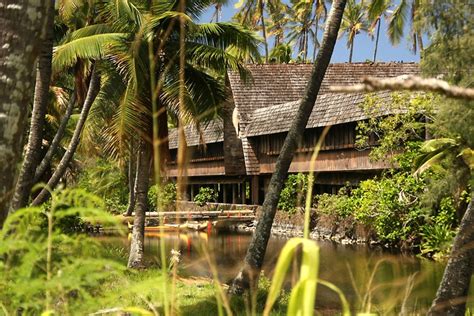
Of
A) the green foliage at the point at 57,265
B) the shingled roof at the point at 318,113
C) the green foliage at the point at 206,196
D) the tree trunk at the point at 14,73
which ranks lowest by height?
the green foliage at the point at 206,196

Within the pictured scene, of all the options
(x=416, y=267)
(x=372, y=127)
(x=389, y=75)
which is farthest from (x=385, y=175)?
(x=389, y=75)

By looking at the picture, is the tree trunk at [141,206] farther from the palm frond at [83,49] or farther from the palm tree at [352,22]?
the palm tree at [352,22]

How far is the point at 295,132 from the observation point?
923cm

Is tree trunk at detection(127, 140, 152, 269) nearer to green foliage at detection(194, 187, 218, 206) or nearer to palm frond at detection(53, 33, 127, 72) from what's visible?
palm frond at detection(53, 33, 127, 72)

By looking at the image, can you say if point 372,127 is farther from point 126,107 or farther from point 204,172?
point 204,172

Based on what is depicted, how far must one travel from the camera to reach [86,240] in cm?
156

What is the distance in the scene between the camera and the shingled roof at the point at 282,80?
1160 inches

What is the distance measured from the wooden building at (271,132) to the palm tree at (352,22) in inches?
628

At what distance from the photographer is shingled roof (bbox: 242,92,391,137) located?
21391mm

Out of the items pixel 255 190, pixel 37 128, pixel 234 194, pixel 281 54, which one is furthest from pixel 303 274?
pixel 281 54

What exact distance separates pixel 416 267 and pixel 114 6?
897 centimetres

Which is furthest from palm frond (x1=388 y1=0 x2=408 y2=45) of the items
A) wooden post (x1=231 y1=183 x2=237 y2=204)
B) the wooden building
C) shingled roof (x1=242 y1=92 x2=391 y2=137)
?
wooden post (x1=231 y1=183 x2=237 y2=204)

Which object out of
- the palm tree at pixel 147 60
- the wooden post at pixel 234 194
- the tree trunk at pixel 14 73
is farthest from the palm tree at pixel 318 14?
the tree trunk at pixel 14 73

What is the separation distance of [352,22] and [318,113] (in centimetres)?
2493
